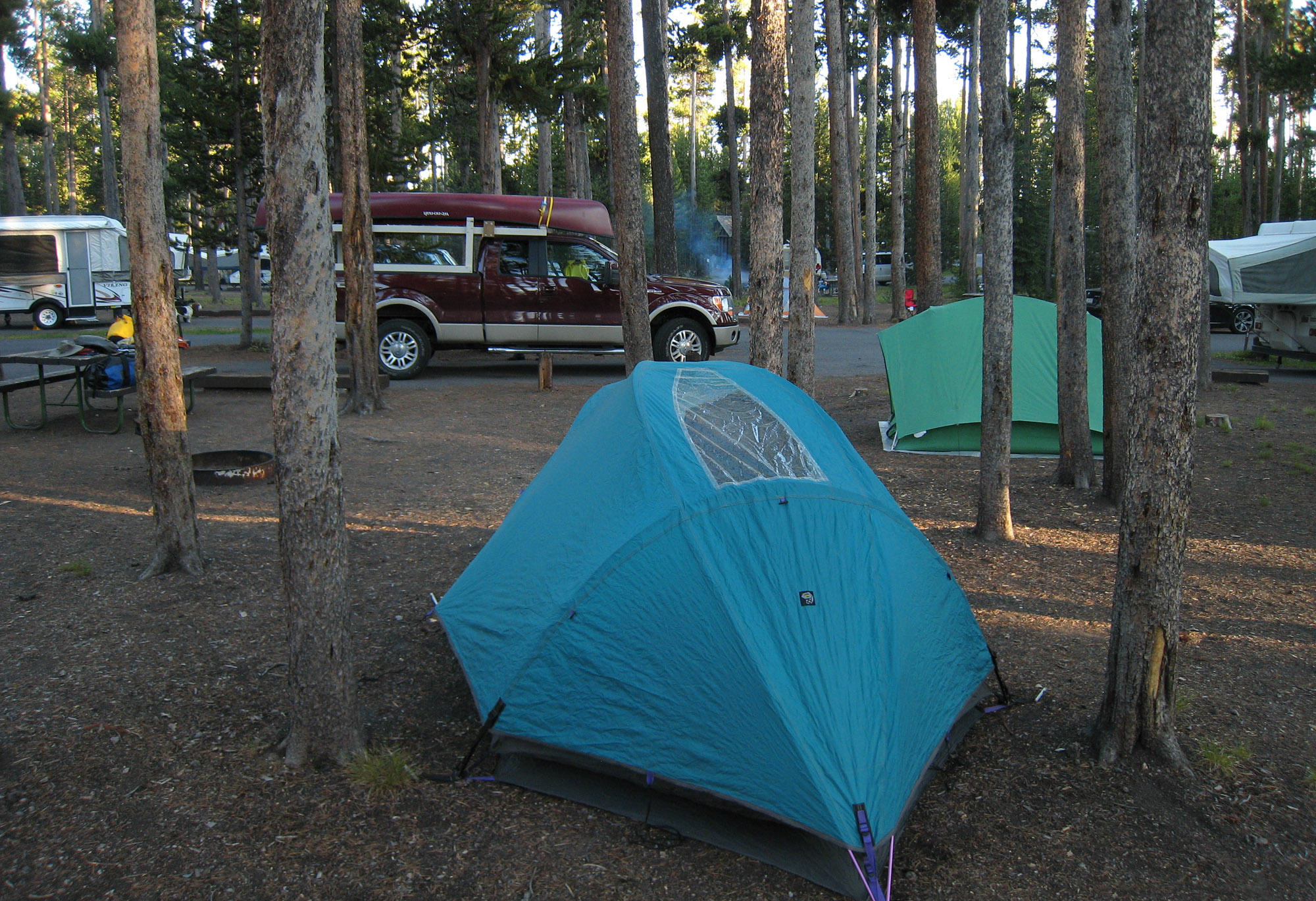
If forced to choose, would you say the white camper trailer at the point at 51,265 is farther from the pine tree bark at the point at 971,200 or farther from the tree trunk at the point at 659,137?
the pine tree bark at the point at 971,200

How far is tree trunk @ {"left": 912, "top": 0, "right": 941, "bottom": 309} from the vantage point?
17.6 m

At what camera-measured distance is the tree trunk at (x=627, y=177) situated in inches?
384

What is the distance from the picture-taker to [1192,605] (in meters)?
5.47

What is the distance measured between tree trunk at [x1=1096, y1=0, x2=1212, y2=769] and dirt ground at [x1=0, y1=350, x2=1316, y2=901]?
33 cm

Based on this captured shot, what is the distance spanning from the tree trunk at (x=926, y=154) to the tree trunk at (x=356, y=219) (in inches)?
439

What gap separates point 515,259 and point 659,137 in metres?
3.62

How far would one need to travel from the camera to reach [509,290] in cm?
1413

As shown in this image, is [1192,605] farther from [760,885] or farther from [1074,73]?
[1074,73]

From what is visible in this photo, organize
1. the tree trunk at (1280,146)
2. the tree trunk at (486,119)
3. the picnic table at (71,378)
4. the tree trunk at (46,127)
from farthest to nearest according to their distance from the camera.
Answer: the tree trunk at (46,127), the tree trunk at (1280,146), the tree trunk at (486,119), the picnic table at (71,378)

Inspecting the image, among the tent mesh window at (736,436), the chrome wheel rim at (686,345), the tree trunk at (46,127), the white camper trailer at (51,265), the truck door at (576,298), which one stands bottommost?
the tent mesh window at (736,436)

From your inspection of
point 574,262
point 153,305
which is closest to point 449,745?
point 153,305

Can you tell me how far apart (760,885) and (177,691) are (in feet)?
8.89

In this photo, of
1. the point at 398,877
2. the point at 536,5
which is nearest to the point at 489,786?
the point at 398,877

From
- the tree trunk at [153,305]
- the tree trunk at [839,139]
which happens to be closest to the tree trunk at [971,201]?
the tree trunk at [839,139]
